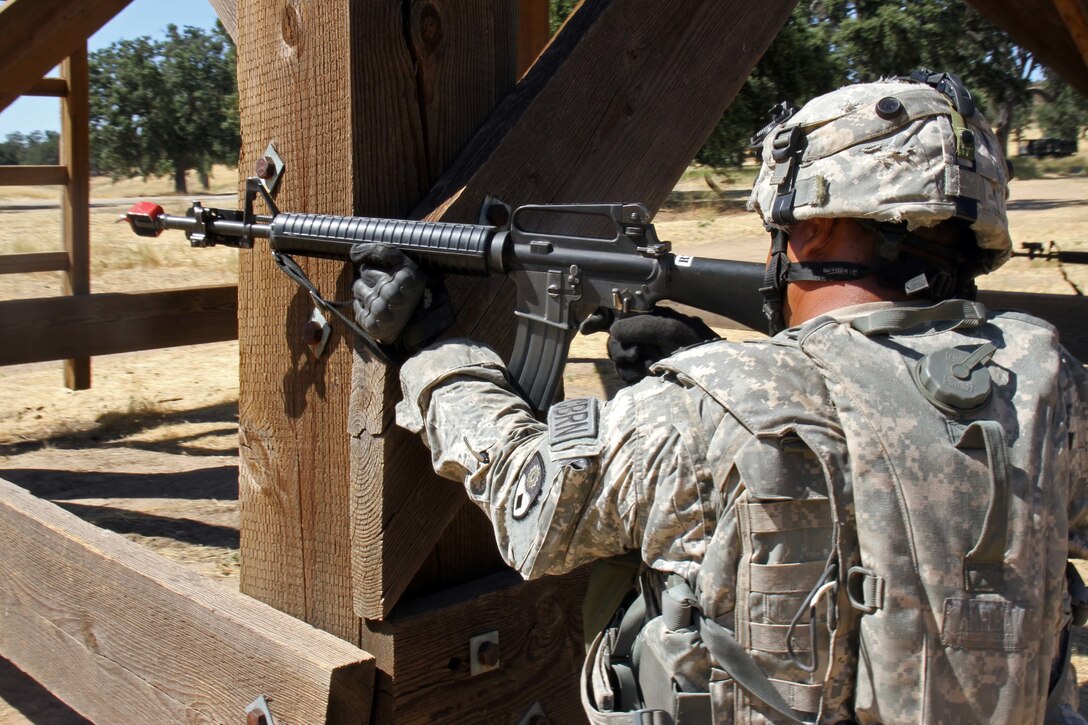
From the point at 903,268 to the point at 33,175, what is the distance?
6.44 m

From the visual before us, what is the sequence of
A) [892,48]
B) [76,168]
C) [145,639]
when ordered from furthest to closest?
[892,48]
[76,168]
[145,639]

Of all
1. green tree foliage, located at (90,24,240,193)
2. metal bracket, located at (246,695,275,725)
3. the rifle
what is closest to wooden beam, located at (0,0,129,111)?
the rifle

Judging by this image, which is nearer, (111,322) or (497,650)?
(497,650)

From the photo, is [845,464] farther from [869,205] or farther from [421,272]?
[421,272]

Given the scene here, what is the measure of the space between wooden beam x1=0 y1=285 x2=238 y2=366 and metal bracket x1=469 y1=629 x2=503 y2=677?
9.87 feet

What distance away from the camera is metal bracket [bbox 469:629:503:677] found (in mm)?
2107

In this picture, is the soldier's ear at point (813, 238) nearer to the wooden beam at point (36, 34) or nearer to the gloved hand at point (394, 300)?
the gloved hand at point (394, 300)

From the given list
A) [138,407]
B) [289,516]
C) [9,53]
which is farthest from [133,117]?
[289,516]

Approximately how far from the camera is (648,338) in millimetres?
1885

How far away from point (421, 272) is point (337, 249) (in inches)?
6.6

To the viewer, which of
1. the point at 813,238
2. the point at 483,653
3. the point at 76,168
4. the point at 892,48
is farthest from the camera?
the point at 892,48

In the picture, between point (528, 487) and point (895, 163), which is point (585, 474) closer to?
point (528, 487)

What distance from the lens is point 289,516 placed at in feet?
7.13

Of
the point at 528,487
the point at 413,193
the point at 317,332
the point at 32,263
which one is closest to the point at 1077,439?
the point at 528,487
